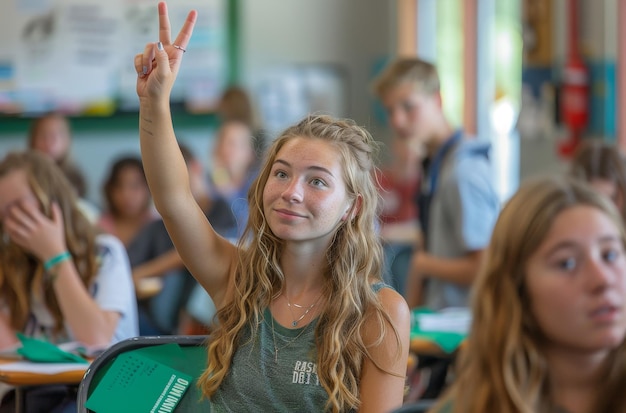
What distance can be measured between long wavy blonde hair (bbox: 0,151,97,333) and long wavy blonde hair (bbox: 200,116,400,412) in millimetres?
1046

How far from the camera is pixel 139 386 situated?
2355 mm

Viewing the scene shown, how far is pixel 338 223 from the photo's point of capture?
2266 mm

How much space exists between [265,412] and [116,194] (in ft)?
13.4

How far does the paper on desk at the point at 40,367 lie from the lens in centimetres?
278

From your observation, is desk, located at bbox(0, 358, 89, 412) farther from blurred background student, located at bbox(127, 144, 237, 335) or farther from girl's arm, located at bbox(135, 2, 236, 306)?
blurred background student, located at bbox(127, 144, 237, 335)

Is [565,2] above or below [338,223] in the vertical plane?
above

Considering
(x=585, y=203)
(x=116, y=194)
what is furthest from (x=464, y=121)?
(x=585, y=203)

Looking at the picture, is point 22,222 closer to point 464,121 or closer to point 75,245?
point 75,245

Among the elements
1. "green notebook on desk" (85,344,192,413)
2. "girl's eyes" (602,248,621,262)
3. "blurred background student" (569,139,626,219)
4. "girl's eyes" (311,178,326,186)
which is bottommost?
"green notebook on desk" (85,344,192,413)

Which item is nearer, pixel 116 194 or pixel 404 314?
pixel 404 314

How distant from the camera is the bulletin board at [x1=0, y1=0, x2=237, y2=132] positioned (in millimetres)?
8242

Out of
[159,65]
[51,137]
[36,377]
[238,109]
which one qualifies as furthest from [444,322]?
[51,137]

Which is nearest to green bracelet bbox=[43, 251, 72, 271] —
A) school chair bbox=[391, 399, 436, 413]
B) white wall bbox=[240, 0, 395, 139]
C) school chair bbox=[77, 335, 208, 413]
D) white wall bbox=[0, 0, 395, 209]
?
school chair bbox=[77, 335, 208, 413]

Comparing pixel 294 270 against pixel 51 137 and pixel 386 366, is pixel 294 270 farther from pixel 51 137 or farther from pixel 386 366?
pixel 51 137
